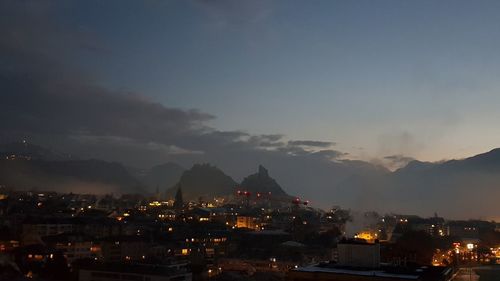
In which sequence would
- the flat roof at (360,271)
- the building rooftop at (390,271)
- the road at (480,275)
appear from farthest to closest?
1. the road at (480,275)
2. the building rooftop at (390,271)
3. the flat roof at (360,271)

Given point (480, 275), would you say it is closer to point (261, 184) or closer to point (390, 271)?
point (390, 271)

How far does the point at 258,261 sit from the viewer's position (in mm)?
31906

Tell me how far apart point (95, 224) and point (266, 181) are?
10352cm

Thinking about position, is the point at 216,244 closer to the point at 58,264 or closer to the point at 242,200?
the point at 58,264

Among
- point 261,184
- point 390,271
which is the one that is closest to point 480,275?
point 390,271

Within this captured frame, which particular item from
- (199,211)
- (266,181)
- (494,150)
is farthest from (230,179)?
(199,211)

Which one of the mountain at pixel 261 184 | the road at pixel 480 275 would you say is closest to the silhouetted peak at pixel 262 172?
the mountain at pixel 261 184

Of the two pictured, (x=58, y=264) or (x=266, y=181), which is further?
(x=266, y=181)

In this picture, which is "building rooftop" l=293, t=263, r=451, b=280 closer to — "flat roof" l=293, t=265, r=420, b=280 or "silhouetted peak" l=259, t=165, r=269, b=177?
"flat roof" l=293, t=265, r=420, b=280

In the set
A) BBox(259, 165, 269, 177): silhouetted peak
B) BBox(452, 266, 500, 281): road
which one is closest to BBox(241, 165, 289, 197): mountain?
BBox(259, 165, 269, 177): silhouetted peak

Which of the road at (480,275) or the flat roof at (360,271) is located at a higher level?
the flat roof at (360,271)

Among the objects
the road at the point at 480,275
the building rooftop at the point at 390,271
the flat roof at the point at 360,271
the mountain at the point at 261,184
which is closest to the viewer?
the flat roof at the point at 360,271

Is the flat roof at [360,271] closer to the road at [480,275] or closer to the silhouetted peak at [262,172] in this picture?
the road at [480,275]

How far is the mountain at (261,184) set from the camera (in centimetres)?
13900
